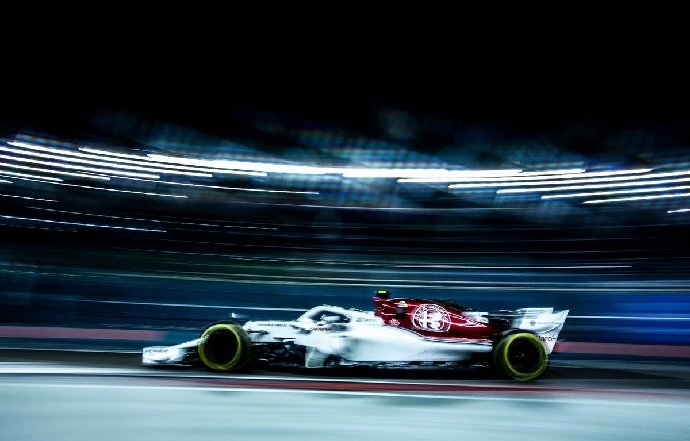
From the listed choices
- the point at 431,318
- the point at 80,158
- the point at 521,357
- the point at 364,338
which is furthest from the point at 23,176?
the point at 521,357

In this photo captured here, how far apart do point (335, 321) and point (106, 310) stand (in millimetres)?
8997

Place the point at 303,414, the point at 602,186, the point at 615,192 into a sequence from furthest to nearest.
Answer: the point at 602,186 → the point at 615,192 → the point at 303,414

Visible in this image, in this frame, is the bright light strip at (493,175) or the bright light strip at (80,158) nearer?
the bright light strip at (80,158)

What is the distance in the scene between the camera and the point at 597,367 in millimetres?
8180

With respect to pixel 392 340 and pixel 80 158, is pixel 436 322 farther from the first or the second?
pixel 80 158

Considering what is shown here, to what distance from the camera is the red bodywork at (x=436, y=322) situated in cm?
664

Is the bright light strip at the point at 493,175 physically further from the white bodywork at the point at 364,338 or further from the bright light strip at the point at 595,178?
the white bodywork at the point at 364,338

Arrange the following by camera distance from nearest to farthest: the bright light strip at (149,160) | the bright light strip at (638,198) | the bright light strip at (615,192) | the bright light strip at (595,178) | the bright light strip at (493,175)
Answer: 1. the bright light strip at (638,198)
2. the bright light strip at (615,192)
3. the bright light strip at (595,178)
4. the bright light strip at (149,160)
5. the bright light strip at (493,175)

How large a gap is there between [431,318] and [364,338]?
763 mm

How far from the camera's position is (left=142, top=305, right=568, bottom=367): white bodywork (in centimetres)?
661

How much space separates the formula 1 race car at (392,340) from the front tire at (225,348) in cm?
1

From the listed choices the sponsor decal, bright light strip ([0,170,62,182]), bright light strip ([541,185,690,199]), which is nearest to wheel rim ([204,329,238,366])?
the sponsor decal

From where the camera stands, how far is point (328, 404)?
5113 millimetres

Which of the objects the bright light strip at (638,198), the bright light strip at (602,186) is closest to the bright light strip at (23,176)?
the bright light strip at (602,186)
